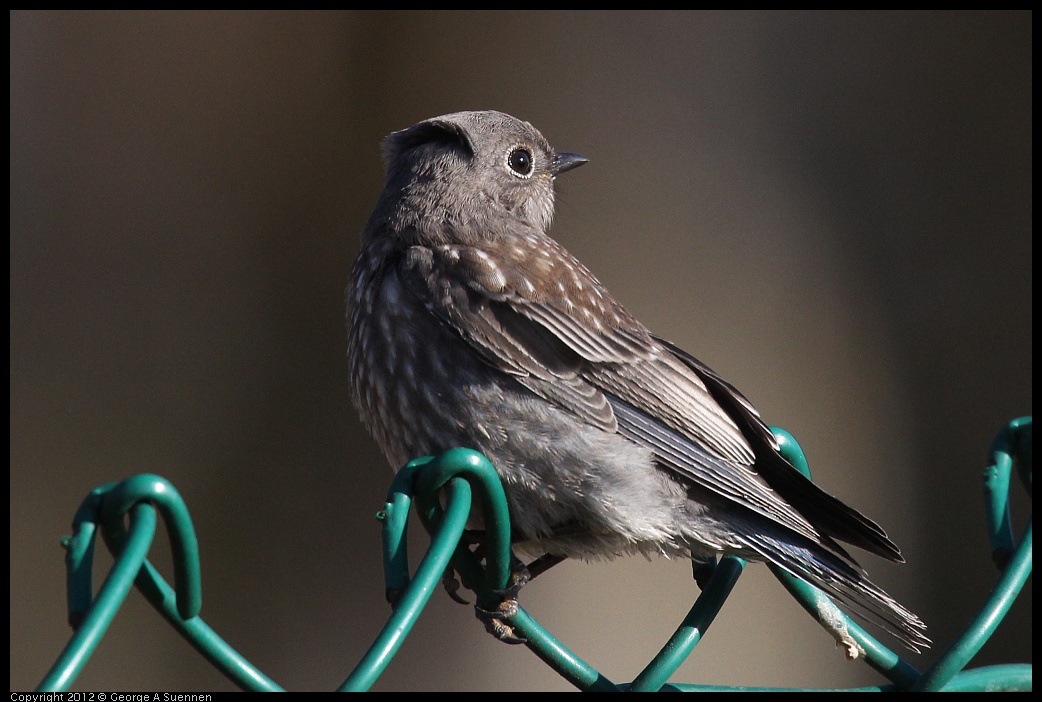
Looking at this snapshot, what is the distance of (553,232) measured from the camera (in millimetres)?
7637

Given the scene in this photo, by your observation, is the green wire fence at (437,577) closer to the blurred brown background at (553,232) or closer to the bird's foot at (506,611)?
the bird's foot at (506,611)

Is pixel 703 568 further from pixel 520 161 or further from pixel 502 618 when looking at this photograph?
pixel 520 161

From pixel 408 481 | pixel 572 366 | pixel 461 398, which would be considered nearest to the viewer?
pixel 408 481

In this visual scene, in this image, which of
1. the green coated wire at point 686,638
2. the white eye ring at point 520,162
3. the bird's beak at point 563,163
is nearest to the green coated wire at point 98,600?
the green coated wire at point 686,638

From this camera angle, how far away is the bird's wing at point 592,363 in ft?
11.2

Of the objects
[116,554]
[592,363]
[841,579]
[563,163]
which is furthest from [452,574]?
[563,163]

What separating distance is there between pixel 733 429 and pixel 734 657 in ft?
12.8

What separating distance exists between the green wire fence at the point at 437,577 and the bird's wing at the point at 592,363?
21 centimetres

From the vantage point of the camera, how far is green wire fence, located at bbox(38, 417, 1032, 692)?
5.58 feet

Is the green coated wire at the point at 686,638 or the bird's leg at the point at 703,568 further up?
the green coated wire at the point at 686,638
